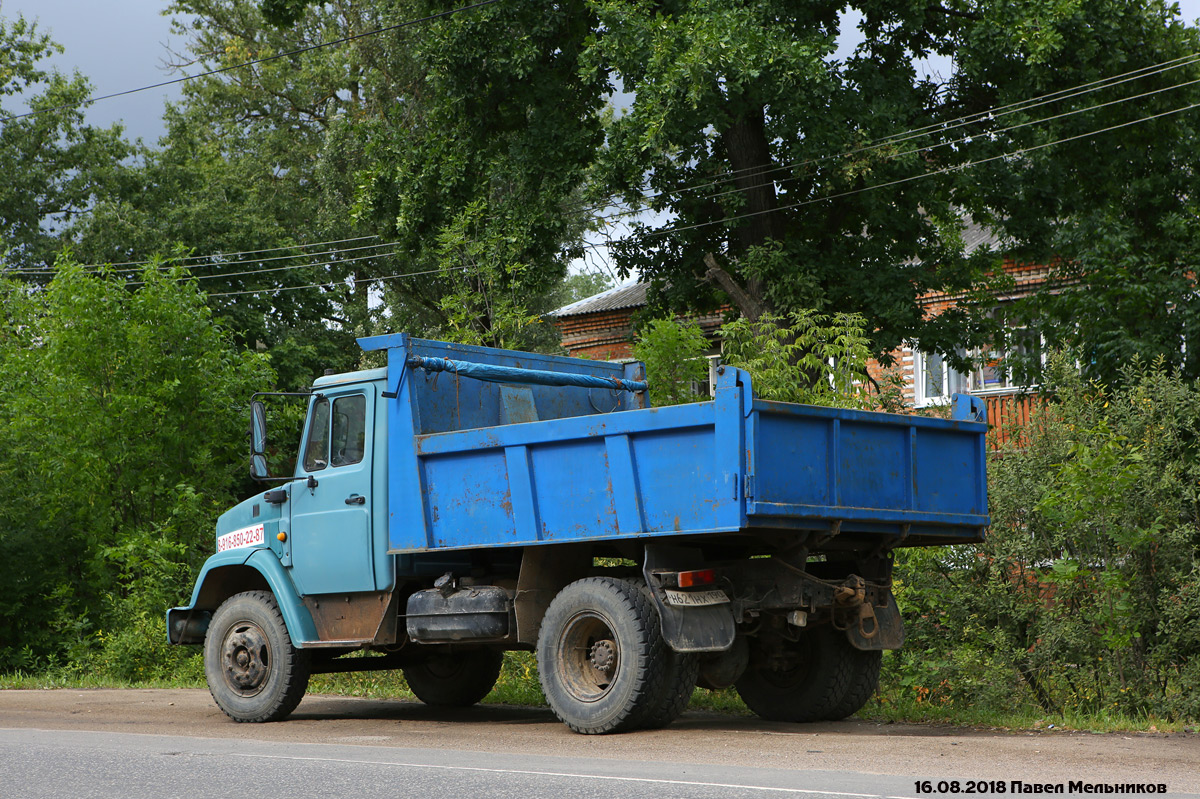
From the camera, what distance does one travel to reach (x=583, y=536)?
9117 mm

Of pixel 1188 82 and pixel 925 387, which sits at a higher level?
pixel 1188 82

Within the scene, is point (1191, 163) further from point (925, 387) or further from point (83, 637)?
point (83, 637)

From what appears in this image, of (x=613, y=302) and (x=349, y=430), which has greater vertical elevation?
(x=613, y=302)

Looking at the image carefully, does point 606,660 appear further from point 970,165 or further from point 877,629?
point 970,165

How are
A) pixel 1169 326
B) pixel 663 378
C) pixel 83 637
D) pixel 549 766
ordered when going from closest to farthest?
1. pixel 549 766
2. pixel 663 378
3. pixel 1169 326
4. pixel 83 637

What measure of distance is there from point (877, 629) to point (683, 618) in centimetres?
173

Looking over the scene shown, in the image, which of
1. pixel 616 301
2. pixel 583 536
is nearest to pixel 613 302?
pixel 616 301

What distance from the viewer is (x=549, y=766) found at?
7551mm

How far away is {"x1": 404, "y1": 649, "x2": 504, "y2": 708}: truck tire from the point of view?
1215 cm

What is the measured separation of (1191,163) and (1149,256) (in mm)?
3503

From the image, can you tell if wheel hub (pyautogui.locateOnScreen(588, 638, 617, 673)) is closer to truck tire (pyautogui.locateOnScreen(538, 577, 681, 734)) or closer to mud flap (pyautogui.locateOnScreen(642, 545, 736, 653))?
truck tire (pyautogui.locateOnScreen(538, 577, 681, 734))

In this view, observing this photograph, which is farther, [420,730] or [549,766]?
[420,730]

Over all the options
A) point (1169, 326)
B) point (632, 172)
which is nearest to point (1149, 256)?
point (1169, 326)

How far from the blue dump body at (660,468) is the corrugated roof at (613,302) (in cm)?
1985
